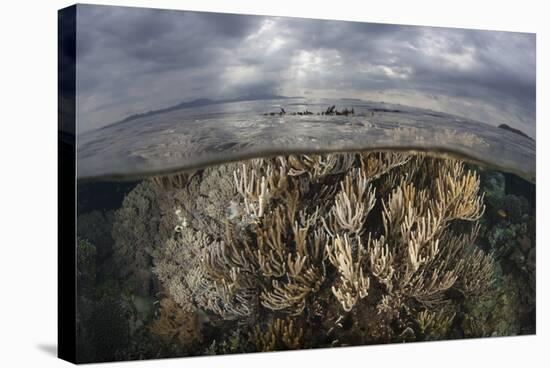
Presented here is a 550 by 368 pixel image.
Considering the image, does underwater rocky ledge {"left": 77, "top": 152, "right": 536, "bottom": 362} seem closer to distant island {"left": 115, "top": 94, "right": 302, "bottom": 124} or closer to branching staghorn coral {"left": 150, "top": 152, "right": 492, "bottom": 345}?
branching staghorn coral {"left": 150, "top": 152, "right": 492, "bottom": 345}

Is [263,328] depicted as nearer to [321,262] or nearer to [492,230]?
[321,262]

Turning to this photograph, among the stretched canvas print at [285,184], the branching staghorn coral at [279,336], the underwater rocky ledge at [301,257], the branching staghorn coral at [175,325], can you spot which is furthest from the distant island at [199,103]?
the branching staghorn coral at [279,336]

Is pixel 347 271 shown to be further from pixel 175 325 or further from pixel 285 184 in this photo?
pixel 175 325

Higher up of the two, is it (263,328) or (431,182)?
(431,182)

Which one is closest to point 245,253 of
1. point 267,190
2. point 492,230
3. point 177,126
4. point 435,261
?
point 267,190

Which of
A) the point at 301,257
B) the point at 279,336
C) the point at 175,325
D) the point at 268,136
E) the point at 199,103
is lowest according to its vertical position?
the point at 279,336

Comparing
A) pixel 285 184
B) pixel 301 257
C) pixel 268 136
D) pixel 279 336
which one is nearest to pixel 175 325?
pixel 279 336

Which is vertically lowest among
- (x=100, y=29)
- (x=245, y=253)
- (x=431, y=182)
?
(x=245, y=253)
